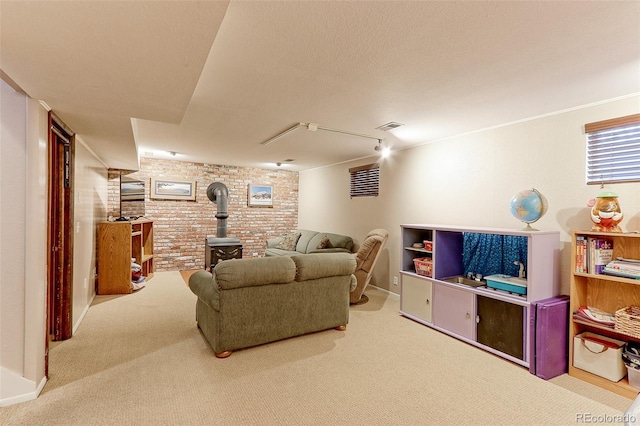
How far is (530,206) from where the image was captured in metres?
2.79

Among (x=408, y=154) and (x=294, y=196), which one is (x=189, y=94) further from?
(x=294, y=196)

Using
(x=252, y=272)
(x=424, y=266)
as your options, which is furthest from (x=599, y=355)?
(x=252, y=272)

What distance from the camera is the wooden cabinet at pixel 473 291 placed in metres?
2.64

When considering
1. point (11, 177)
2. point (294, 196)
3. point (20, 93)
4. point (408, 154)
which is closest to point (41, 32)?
point (20, 93)

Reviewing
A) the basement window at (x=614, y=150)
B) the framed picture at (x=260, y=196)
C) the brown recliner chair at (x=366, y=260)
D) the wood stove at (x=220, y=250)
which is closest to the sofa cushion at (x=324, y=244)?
the brown recliner chair at (x=366, y=260)

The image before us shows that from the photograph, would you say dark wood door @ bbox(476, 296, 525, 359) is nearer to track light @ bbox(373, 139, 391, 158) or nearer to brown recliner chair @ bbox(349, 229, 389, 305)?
brown recliner chair @ bbox(349, 229, 389, 305)

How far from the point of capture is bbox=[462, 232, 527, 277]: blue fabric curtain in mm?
3161

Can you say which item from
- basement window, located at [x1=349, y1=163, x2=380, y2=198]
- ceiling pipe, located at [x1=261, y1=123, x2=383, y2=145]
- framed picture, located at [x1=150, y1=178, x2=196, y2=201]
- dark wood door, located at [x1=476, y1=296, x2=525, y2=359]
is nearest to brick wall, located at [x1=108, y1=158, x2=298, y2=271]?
framed picture, located at [x1=150, y1=178, x2=196, y2=201]

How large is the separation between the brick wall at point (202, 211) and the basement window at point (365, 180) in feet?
7.87

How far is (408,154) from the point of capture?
458 centimetres

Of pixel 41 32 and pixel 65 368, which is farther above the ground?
pixel 41 32

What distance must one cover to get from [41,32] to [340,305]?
304 cm

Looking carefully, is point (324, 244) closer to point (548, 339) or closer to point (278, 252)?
point (278, 252)

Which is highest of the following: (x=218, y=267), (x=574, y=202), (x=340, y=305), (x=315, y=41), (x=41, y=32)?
(x=315, y=41)
